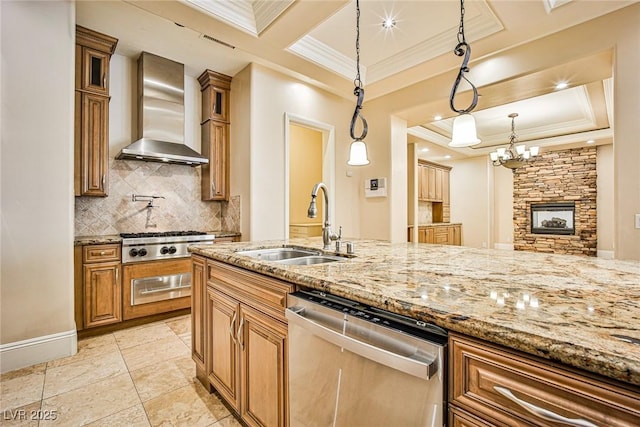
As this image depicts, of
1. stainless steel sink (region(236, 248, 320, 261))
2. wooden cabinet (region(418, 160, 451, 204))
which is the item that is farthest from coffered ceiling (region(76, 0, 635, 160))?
wooden cabinet (region(418, 160, 451, 204))

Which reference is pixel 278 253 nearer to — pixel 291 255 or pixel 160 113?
pixel 291 255

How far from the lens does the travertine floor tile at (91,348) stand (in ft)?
7.61

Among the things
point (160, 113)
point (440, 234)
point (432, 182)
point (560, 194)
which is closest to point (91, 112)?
point (160, 113)

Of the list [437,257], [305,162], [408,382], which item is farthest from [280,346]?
[305,162]

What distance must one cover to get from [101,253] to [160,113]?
5.36 feet

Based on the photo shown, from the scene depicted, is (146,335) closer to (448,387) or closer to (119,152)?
(119,152)

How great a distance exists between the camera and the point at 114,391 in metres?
1.94

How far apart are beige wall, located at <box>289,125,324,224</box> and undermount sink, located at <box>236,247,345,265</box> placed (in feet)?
10.8

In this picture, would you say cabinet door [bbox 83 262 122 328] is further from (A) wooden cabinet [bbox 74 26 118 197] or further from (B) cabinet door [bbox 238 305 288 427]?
(B) cabinet door [bbox 238 305 288 427]

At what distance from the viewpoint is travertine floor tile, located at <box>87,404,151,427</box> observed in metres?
1.65

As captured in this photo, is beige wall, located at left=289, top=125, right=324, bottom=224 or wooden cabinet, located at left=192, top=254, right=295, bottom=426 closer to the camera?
wooden cabinet, located at left=192, top=254, right=295, bottom=426

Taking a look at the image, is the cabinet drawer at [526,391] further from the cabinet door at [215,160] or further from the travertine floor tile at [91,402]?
the cabinet door at [215,160]

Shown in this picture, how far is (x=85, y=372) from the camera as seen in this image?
2.17m

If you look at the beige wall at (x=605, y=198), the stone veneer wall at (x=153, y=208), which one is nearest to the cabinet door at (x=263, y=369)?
the stone veneer wall at (x=153, y=208)
